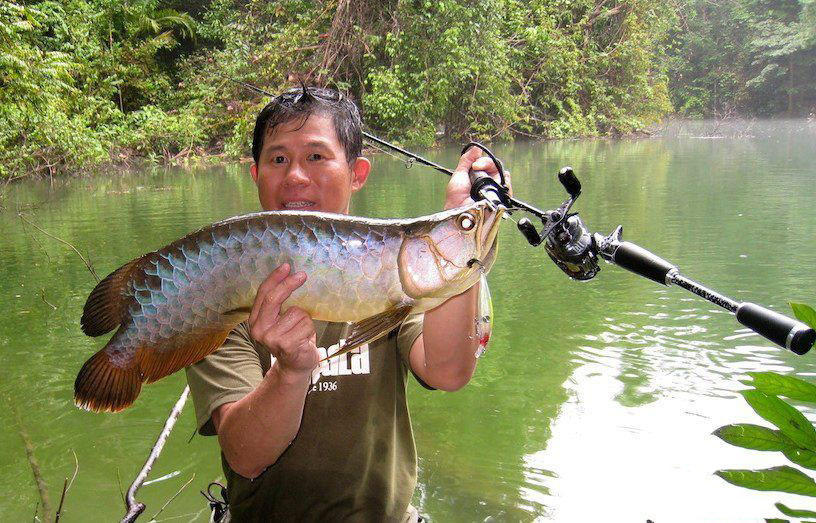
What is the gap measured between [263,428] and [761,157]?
53.6 feet

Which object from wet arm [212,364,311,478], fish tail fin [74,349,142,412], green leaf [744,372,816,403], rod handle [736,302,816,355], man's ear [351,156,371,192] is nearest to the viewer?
green leaf [744,372,816,403]

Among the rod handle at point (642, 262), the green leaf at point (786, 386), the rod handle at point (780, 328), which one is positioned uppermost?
the rod handle at point (642, 262)

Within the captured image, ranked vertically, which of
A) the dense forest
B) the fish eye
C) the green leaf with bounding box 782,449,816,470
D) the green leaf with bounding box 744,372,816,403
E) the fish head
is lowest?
the green leaf with bounding box 782,449,816,470

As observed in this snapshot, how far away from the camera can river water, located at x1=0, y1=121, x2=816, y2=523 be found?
3.35 m

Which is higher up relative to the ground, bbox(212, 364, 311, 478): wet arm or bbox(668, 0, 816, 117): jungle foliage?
bbox(668, 0, 816, 117): jungle foliage

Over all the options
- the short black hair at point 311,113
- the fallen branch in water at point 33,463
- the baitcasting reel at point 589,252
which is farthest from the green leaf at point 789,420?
the fallen branch in water at point 33,463

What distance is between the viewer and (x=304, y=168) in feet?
6.82

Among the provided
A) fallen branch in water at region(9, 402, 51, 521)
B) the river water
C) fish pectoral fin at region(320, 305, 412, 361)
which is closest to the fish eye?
fish pectoral fin at region(320, 305, 412, 361)

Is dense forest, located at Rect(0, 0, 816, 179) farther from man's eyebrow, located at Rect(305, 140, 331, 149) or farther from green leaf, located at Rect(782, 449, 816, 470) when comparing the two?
green leaf, located at Rect(782, 449, 816, 470)

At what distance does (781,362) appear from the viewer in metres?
4.53

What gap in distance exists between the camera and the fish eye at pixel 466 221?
1477mm

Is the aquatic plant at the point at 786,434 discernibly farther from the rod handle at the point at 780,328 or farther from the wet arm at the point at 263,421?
the wet arm at the point at 263,421

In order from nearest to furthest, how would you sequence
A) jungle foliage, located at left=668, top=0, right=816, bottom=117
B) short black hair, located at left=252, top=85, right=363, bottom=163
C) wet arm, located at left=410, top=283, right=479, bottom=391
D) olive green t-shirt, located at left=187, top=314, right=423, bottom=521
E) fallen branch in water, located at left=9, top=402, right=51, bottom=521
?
wet arm, located at left=410, top=283, right=479, bottom=391
olive green t-shirt, located at left=187, top=314, right=423, bottom=521
short black hair, located at left=252, top=85, right=363, bottom=163
fallen branch in water, located at left=9, top=402, right=51, bottom=521
jungle foliage, located at left=668, top=0, right=816, bottom=117

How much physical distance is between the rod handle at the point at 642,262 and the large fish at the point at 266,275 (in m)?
0.45
